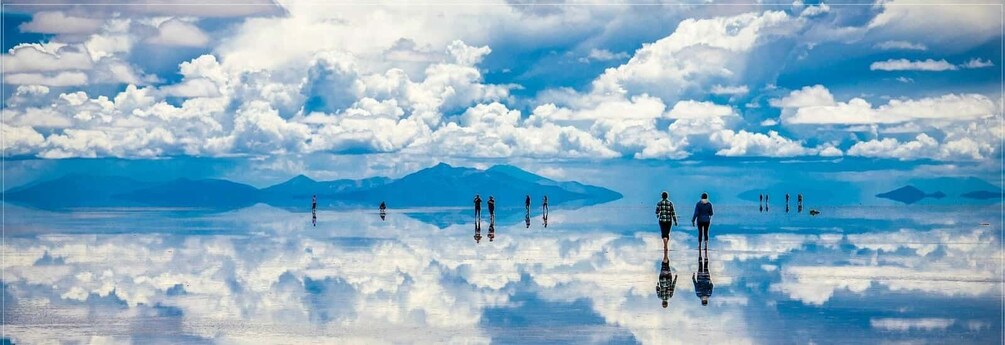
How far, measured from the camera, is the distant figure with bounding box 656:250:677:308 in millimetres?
22998

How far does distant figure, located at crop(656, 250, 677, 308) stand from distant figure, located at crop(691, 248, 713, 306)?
50cm

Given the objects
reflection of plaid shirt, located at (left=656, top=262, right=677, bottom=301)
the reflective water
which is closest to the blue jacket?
the reflective water

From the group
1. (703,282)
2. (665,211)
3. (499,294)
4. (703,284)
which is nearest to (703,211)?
(665,211)

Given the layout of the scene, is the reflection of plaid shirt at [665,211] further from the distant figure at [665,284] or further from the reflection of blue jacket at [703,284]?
the reflection of blue jacket at [703,284]

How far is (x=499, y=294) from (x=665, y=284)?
422 centimetres

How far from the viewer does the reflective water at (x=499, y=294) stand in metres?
18.3

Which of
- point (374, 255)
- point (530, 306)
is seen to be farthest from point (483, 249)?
point (530, 306)

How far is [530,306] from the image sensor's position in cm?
2155

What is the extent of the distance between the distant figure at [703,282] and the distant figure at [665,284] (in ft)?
1.63

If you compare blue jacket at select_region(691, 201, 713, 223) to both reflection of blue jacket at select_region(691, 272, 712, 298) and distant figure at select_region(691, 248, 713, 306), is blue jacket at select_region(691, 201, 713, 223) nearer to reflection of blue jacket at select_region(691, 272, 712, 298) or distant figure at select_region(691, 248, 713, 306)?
distant figure at select_region(691, 248, 713, 306)

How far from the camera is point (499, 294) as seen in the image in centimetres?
2366

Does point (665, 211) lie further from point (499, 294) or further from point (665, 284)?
Result: point (499, 294)

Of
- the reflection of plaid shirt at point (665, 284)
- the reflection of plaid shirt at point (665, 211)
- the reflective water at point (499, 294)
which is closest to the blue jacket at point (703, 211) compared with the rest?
the reflection of plaid shirt at point (665, 211)

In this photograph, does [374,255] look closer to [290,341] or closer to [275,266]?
[275,266]
